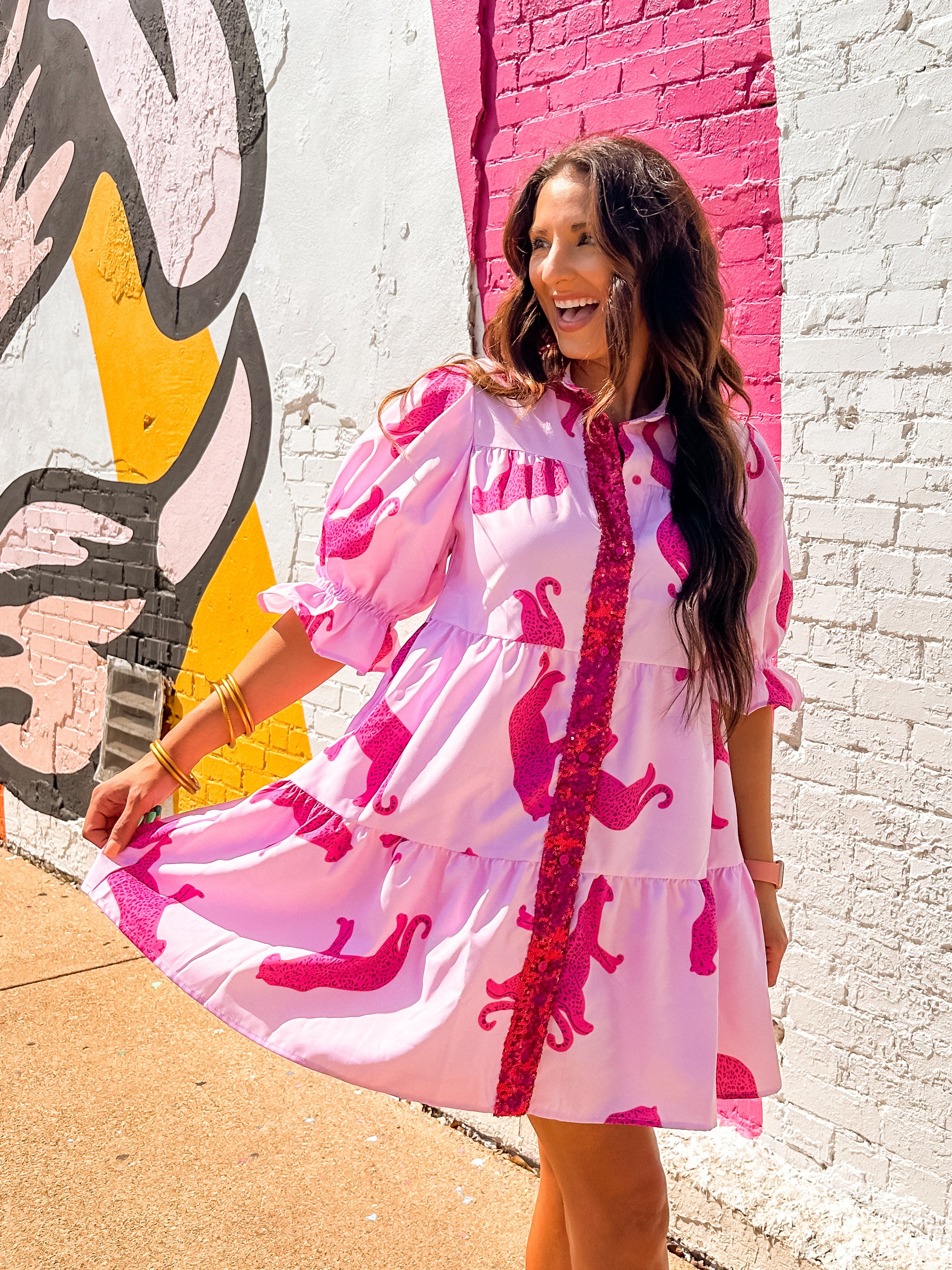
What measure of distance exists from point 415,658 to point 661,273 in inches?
28.4

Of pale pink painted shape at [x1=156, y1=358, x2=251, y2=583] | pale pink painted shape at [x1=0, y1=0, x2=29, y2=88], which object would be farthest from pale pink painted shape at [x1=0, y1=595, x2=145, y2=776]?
pale pink painted shape at [x1=0, y1=0, x2=29, y2=88]

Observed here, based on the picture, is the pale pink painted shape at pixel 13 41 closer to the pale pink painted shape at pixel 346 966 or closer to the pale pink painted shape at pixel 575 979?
the pale pink painted shape at pixel 346 966

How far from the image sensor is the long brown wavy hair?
69.2 inches

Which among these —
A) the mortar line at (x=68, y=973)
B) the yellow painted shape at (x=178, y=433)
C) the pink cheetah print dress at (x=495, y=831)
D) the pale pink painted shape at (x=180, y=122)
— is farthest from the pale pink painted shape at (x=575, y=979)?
the pale pink painted shape at (x=180, y=122)

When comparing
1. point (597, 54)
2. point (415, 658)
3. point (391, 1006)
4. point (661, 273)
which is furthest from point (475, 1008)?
point (597, 54)

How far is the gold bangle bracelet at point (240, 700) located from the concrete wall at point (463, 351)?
4.19 ft

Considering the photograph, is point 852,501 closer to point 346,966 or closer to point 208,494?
point 346,966

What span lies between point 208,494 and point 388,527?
2534mm

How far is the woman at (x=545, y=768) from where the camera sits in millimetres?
1638

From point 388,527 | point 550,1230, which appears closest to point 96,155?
point 388,527

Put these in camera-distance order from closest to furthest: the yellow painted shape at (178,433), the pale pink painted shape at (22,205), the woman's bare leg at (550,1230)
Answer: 1. the woman's bare leg at (550,1230)
2. the yellow painted shape at (178,433)
3. the pale pink painted shape at (22,205)

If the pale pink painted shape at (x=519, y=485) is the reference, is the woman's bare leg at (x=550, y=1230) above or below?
below

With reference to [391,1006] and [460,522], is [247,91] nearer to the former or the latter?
[460,522]

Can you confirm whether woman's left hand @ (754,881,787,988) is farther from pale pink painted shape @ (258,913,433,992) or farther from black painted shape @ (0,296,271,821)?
black painted shape @ (0,296,271,821)
